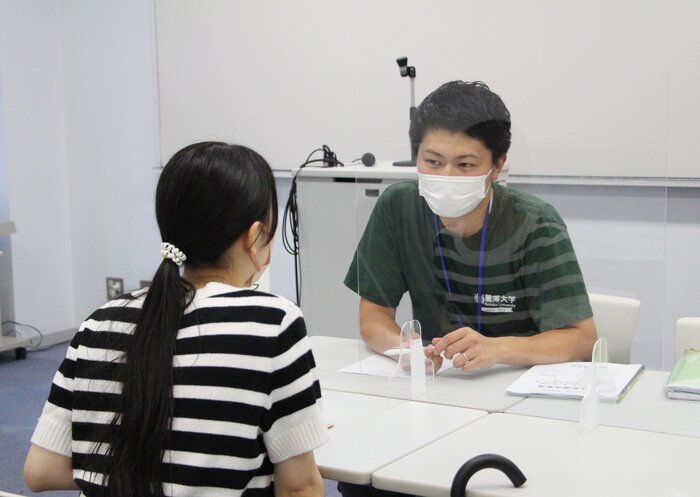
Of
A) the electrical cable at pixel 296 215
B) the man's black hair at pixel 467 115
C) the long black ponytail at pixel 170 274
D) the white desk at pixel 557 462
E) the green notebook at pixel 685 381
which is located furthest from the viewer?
the electrical cable at pixel 296 215

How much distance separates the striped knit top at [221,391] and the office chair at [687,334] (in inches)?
46.1

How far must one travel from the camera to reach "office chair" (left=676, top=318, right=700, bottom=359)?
6.89 ft

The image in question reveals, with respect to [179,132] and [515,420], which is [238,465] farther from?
[179,132]

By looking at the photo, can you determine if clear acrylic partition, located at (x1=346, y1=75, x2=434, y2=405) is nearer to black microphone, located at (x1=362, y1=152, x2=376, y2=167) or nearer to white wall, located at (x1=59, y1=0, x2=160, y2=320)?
black microphone, located at (x1=362, y1=152, x2=376, y2=167)

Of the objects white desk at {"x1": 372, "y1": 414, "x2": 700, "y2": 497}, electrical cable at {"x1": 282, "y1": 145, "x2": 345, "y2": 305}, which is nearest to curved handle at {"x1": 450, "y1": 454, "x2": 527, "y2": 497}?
white desk at {"x1": 372, "y1": 414, "x2": 700, "y2": 497}

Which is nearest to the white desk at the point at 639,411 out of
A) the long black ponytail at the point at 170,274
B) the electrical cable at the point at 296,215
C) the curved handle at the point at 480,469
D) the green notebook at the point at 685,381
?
the green notebook at the point at 685,381

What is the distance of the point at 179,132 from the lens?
4.66 m

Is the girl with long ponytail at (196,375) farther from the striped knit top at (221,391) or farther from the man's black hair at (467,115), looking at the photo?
the man's black hair at (467,115)

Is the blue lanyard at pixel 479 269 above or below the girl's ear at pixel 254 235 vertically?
below

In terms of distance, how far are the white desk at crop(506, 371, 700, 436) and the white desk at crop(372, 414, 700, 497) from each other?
35mm

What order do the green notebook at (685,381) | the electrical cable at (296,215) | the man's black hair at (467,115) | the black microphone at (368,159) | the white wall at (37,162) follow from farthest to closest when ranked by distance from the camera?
the white wall at (37,162) < the electrical cable at (296,215) < the black microphone at (368,159) < the man's black hair at (467,115) < the green notebook at (685,381)

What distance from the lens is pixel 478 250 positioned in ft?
6.43

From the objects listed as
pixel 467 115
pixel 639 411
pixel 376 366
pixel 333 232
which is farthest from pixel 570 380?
pixel 333 232

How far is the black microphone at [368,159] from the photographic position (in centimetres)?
208
